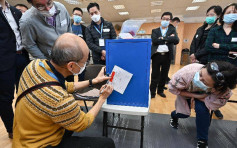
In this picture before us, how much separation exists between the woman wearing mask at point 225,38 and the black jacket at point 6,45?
2199mm

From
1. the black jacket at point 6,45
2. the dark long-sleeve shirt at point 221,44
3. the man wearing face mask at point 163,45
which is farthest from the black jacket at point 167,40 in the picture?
the black jacket at point 6,45

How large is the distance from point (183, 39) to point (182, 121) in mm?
8254

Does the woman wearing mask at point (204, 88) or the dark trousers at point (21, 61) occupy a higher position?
the dark trousers at point (21, 61)

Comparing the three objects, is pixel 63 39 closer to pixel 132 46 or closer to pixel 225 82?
pixel 132 46

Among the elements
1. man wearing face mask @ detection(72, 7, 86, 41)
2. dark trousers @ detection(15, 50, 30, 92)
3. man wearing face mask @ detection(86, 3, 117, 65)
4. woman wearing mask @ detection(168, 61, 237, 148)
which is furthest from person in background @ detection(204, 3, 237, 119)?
dark trousers @ detection(15, 50, 30, 92)

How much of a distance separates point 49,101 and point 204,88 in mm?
1220

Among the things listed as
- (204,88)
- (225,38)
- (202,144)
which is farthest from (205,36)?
(202,144)

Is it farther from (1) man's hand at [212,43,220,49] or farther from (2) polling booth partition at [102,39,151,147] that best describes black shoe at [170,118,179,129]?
(1) man's hand at [212,43,220,49]

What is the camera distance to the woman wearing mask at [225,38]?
4.86 feet

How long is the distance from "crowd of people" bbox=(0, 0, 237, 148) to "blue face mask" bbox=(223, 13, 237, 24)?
0.01 m

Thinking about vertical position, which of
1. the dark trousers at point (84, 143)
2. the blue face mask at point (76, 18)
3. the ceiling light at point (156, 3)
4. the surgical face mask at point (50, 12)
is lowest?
the dark trousers at point (84, 143)

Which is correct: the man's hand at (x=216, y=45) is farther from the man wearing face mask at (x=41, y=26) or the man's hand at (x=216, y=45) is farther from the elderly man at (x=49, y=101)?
the man wearing face mask at (x=41, y=26)

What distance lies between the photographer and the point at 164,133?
1.44 meters

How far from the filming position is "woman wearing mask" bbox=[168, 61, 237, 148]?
0.98 metres
